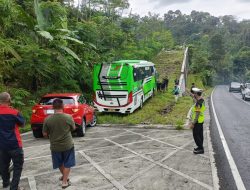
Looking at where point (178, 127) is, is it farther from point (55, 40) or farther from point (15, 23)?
point (15, 23)

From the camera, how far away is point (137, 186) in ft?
20.2

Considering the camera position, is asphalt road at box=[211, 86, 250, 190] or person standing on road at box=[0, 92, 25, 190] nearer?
person standing on road at box=[0, 92, 25, 190]

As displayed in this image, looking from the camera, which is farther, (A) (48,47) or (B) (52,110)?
(A) (48,47)

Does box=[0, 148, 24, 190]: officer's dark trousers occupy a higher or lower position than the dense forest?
lower

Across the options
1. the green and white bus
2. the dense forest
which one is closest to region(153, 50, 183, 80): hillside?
the dense forest

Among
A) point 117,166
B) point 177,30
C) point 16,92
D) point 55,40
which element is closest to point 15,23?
point 55,40

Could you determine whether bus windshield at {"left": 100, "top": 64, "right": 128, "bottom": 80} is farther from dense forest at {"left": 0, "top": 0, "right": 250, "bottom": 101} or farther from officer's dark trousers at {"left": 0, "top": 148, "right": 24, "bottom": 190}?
officer's dark trousers at {"left": 0, "top": 148, "right": 24, "bottom": 190}

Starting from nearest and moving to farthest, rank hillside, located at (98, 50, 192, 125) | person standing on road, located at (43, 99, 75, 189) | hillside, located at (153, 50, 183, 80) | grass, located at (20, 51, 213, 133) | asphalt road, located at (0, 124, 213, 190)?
person standing on road, located at (43, 99, 75, 189) → asphalt road, located at (0, 124, 213, 190) → grass, located at (20, 51, 213, 133) → hillside, located at (98, 50, 192, 125) → hillside, located at (153, 50, 183, 80)

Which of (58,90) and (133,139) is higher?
(58,90)

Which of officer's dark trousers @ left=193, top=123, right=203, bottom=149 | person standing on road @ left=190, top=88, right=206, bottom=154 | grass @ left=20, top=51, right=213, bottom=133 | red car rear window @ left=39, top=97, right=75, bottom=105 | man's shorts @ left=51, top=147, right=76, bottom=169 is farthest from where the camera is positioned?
grass @ left=20, top=51, right=213, bottom=133

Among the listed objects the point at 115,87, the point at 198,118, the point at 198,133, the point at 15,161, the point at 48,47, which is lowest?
the point at 198,133

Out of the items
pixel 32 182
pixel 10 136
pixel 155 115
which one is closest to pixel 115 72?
pixel 155 115

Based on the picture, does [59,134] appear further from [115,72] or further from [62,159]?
[115,72]

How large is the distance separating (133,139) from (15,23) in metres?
9.20
